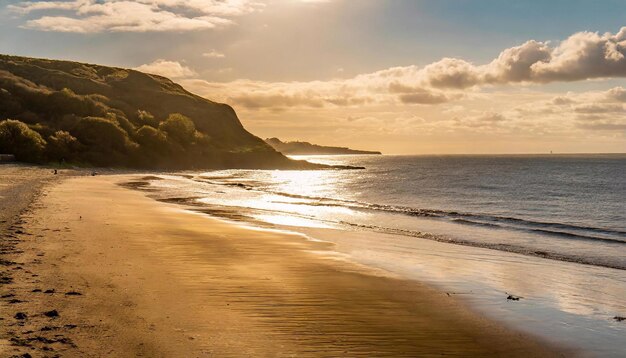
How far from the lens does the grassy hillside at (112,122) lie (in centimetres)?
10350

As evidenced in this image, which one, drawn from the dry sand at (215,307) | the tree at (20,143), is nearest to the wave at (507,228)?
the dry sand at (215,307)

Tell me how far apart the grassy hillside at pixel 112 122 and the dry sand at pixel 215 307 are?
85.4 meters

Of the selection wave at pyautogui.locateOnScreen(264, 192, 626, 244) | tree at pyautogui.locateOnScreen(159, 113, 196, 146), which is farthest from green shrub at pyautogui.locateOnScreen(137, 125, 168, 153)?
wave at pyautogui.locateOnScreen(264, 192, 626, 244)

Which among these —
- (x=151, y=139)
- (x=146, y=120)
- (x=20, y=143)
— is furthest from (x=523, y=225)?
(x=146, y=120)

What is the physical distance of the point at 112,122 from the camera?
12062 cm

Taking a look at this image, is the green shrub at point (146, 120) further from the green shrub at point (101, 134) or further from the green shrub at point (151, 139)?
the green shrub at point (101, 134)

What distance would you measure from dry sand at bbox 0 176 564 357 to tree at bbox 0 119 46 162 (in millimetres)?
80639

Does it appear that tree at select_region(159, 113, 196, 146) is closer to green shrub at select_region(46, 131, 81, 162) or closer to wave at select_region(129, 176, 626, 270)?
green shrub at select_region(46, 131, 81, 162)

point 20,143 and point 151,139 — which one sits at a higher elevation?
point 151,139

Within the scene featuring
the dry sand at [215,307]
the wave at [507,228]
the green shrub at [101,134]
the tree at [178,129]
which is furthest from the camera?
the tree at [178,129]

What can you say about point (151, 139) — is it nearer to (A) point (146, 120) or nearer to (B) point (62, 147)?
(A) point (146, 120)

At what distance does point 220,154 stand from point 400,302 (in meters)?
141

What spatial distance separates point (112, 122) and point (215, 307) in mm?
120355

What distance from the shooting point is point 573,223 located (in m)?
40.1
